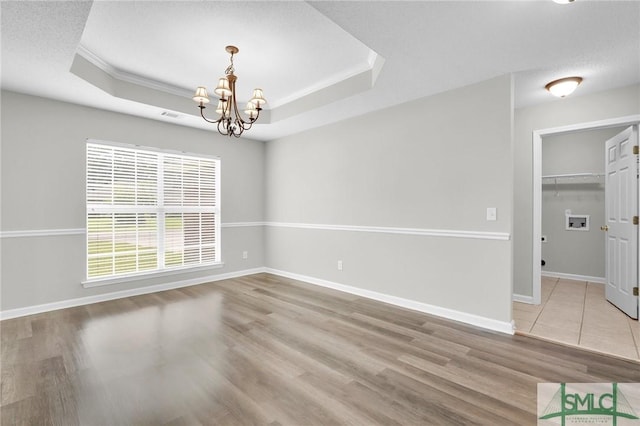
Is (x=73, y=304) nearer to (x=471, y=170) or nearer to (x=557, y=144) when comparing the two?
(x=471, y=170)

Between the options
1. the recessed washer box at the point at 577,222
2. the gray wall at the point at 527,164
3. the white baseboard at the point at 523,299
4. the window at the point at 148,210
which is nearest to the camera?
the gray wall at the point at 527,164

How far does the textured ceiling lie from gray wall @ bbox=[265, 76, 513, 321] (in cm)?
34

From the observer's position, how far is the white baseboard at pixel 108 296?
3.44 metres

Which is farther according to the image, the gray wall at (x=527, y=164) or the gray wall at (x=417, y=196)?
the gray wall at (x=527, y=164)

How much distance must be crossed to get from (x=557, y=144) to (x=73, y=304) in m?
7.80

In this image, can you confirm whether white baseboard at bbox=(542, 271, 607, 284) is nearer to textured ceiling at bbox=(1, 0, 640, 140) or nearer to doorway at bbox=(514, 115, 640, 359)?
doorway at bbox=(514, 115, 640, 359)

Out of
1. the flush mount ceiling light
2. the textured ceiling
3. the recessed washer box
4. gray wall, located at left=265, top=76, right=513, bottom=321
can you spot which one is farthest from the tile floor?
the textured ceiling

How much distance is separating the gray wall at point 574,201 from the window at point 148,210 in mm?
5924

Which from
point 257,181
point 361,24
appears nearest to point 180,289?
point 257,181

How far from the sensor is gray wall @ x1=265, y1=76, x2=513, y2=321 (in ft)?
10.1

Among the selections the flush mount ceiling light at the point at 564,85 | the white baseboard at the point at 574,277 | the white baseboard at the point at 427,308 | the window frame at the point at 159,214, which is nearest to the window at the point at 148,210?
the window frame at the point at 159,214

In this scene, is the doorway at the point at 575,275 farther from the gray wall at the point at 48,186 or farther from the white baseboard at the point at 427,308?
the gray wall at the point at 48,186

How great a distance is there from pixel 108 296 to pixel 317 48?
4.09 metres

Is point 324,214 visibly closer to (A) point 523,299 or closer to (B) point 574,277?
(A) point 523,299
